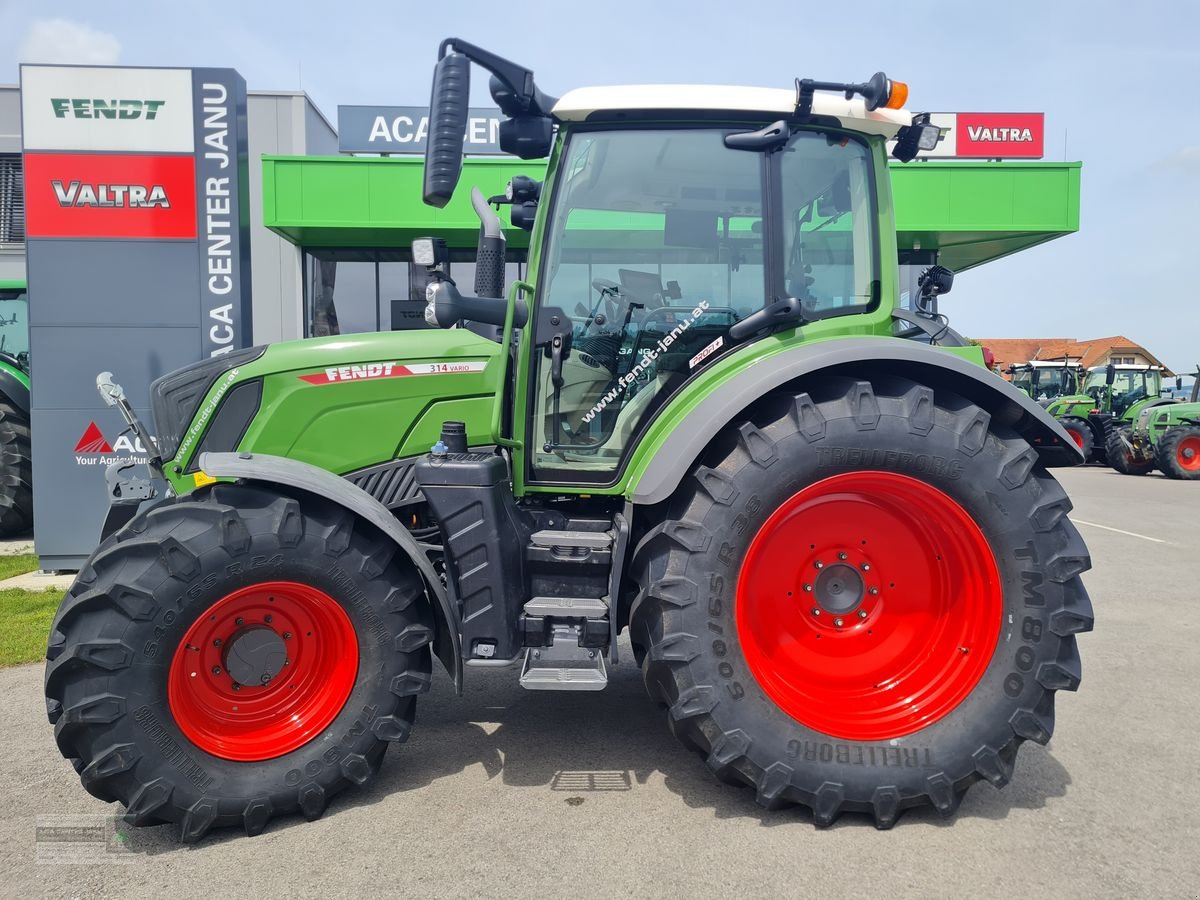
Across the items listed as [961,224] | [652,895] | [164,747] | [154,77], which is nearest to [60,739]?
[164,747]

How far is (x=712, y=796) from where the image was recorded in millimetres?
2844

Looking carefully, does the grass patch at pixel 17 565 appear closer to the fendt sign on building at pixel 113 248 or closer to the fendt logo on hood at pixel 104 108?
the fendt sign on building at pixel 113 248

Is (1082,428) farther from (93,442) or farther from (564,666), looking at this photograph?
(564,666)

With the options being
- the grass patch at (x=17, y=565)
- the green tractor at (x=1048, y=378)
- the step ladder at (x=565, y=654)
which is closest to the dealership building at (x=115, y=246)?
the grass patch at (x=17, y=565)

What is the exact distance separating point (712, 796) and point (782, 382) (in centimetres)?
143

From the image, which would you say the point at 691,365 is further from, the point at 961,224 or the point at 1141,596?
the point at 961,224

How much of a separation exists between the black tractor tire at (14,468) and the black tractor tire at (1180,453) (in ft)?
59.5

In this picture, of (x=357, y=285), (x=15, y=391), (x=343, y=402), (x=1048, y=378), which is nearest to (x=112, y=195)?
(x=15, y=391)

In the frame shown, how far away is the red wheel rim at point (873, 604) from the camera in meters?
2.78

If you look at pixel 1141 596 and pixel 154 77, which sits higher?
pixel 154 77

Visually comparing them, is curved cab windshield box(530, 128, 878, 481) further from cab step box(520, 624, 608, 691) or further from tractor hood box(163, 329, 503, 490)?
cab step box(520, 624, 608, 691)

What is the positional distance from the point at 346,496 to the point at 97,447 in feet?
17.3

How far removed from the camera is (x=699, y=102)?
2.95 m

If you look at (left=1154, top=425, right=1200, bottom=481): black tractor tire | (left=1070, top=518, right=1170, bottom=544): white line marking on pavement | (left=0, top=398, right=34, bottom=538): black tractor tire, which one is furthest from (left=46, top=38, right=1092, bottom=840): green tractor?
(left=1154, top=425, right=1200, bottom=481): black tractor tire
